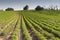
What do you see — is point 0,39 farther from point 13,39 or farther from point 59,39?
point 59,39

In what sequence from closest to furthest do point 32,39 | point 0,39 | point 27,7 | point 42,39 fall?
point 42,39 → point 32,39 → point 0,39 → point 27,7

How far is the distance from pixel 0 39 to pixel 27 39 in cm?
383

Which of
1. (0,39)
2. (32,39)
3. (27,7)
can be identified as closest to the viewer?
(32,39)

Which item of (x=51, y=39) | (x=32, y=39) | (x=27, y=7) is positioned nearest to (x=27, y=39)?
(x=32, y=39)

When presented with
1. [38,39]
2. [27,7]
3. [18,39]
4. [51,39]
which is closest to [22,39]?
[18,39]

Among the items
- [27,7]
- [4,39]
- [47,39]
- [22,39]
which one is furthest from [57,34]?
[27,7]

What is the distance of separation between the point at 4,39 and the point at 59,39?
609cm

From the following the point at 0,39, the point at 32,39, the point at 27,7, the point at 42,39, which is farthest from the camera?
the point at 27,7

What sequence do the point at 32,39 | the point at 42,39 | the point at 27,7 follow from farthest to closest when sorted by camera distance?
the point at 27,7 → the point at 32,39 → the point at 42,39

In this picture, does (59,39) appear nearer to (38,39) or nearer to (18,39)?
(38,39)

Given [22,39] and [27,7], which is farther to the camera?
[27,7]

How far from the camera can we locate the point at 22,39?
20.5m

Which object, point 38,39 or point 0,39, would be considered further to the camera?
point 0,39

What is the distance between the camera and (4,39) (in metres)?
21.3
